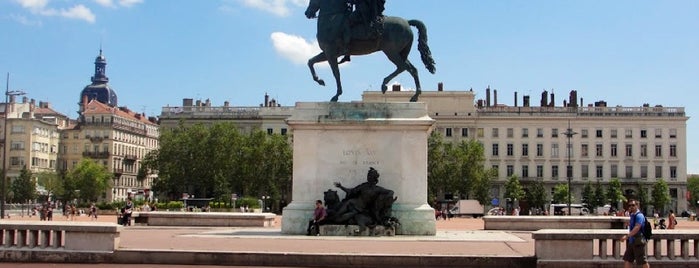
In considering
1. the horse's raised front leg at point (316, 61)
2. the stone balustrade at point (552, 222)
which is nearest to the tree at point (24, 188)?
the stone balustrade at point (552, 222)

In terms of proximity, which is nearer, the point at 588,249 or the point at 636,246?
the point at 636,246

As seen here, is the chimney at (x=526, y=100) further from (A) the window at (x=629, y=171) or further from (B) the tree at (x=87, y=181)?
(B) the tree at (x=87, y=181)

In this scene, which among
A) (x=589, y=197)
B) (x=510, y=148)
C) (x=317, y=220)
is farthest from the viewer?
(x=510, y=148)

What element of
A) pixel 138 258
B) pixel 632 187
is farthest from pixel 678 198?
pixel 138 258

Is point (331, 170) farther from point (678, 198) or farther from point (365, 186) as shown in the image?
point (678, 198)

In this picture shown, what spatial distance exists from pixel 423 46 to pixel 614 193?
3668 inches

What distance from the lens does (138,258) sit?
55.5ft

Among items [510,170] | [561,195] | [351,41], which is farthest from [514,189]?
[351,41]

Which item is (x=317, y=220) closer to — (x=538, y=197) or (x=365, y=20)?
(x=365, y=20)

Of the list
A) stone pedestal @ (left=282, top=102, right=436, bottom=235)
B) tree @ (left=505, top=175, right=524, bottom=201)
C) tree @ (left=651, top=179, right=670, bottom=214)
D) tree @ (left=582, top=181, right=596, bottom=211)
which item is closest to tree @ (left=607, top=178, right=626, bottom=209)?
tree @ (left=582, top=181, right=596, bottom=211)

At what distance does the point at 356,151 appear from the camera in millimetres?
24109

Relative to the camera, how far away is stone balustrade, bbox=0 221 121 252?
1700 cm

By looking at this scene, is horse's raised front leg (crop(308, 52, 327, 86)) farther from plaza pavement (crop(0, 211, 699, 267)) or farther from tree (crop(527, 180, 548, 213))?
tree (crop(527, 180, 548, 213))

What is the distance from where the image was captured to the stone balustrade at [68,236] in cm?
1700
